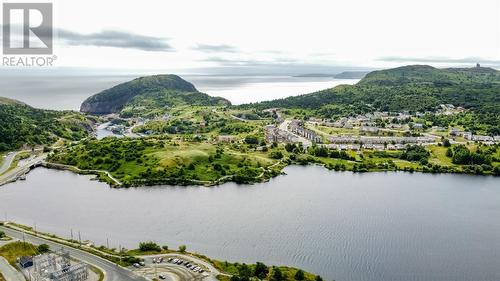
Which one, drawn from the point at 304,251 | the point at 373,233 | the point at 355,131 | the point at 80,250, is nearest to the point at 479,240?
the point at 373,233

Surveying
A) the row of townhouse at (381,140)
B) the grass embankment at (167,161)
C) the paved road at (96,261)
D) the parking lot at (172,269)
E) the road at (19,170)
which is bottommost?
the road at (19,170)

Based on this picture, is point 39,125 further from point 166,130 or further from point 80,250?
point 80,250

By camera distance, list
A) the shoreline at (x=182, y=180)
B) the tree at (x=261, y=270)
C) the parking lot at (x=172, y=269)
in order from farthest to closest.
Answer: the shoreline at (x=182, y=180) → the tree at (x=261, y=270) → the parking lot at (x=172, y=269)

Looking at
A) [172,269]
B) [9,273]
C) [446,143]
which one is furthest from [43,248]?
[446,143]

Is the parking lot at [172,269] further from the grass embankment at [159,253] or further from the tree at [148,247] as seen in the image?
the tree at [148,247]

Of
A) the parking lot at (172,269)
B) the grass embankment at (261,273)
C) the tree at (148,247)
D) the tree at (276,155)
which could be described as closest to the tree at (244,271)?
the grass embankment at (261,273)

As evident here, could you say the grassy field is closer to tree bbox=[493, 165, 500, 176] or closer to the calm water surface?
the calm water surface

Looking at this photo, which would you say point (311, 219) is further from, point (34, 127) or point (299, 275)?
point (34, 127)
